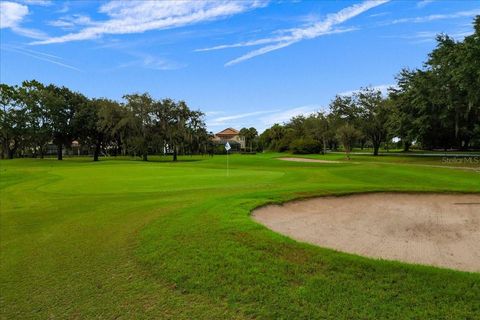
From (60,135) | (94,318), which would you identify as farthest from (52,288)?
(60,135)

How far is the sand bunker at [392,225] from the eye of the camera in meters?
6.22

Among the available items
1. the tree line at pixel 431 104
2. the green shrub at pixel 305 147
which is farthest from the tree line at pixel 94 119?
the tree line at pixel 431 104

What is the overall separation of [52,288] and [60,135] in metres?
64.8

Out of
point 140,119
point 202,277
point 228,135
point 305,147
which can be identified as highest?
point 228,135

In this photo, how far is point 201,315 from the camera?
4.20 m

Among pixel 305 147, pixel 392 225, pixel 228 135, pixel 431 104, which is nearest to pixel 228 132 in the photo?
pixel 228 135

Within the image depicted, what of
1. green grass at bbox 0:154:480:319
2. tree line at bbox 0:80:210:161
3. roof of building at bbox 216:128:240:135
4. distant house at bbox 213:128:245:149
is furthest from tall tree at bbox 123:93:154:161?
roof of building at bbox 216:128:240:135

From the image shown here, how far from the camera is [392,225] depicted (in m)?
8.29

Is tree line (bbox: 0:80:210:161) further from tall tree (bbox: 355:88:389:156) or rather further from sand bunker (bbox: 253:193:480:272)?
sand bunker (bbox: 253:193:480:272)

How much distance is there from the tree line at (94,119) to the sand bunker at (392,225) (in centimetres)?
4720

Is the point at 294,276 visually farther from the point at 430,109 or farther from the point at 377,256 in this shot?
the point at 430,109

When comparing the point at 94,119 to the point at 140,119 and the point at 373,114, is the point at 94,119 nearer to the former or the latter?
the point at 140,119

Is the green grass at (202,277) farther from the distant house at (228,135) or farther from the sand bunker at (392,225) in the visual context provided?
the distant house at (228,135)

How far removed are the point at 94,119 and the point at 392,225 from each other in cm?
6009
